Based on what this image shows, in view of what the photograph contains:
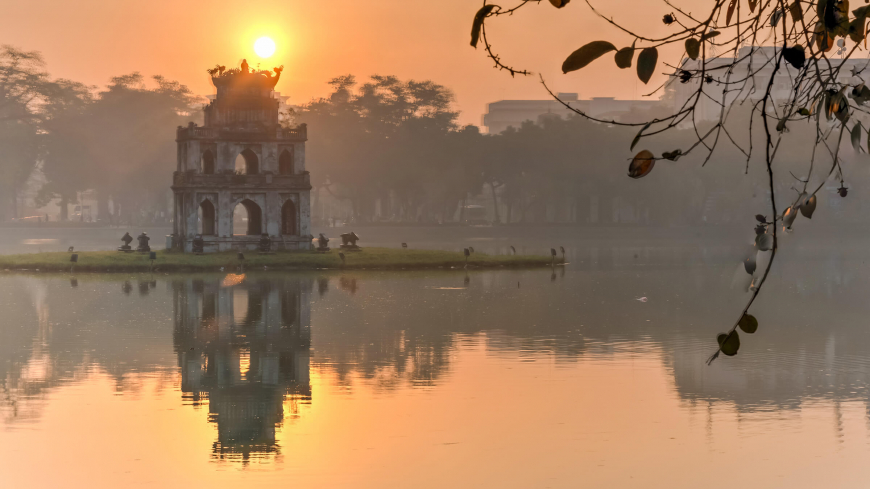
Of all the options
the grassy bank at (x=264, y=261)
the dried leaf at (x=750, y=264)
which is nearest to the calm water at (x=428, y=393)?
the dried leaf at (x=750, y=264)

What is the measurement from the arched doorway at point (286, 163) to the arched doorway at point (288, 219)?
1.32 m

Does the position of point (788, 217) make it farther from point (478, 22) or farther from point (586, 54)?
point (478, 22)

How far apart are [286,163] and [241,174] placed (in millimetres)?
1986

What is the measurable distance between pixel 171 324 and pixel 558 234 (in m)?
63.7

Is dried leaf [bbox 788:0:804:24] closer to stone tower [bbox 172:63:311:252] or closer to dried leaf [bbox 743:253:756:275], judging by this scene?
dried leaf [bbox 743:253:756:275]

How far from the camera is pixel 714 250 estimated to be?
194 feet

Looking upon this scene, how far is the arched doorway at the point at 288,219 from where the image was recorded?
151ft

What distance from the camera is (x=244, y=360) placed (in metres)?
16.6

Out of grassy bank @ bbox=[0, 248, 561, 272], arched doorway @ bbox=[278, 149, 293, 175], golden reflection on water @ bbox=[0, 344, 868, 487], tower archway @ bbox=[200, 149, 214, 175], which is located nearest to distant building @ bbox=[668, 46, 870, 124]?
golden reflection on water @ bbox=[0, 344, 868, 487]

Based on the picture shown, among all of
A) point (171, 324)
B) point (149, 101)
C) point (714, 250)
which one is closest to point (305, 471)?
point (171, 324)

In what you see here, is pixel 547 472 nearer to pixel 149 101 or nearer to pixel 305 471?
A: pixel 305 471

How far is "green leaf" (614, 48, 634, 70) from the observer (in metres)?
3.54

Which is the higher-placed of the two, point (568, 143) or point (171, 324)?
point (568, 143)

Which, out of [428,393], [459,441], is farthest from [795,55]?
[428,393]
